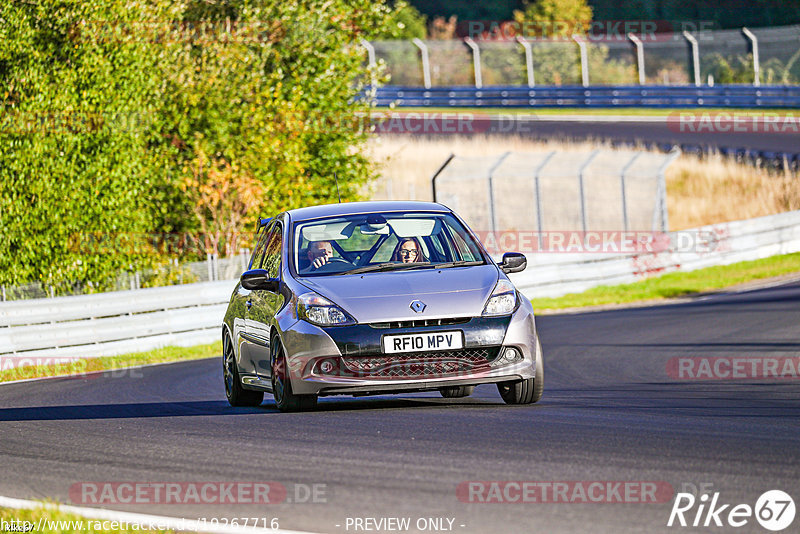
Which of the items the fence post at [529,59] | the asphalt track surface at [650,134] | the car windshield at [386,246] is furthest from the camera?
the fence post at [529,59]

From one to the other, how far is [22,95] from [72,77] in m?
0.93

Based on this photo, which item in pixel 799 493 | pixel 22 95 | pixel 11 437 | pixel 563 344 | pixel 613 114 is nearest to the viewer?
pixel 799 493

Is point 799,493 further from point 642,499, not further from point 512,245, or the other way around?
point 512,245

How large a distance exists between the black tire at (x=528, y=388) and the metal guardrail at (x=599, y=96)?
35857 millimetres

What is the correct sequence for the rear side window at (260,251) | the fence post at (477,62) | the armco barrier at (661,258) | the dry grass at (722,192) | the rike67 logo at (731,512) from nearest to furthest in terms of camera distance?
the rike67 logo at (731,512), the rear side window at (260,251), the armco barrier at (661,258), the dry grass at (722,192), the fence post at (477,62)

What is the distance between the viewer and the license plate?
9.12m

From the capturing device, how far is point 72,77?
23.5 meters

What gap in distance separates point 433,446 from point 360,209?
3.47m

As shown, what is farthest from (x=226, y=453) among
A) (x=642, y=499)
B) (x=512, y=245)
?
(x=512, y=245)

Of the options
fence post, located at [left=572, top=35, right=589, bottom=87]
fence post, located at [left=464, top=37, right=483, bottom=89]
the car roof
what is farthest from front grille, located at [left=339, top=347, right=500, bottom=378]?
fence post, located at [left=464, top=37, right=483, bottom=89]

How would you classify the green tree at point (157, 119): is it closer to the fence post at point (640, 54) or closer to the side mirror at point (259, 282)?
the side mirror at point (259, 282)

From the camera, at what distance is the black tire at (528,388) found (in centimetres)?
965

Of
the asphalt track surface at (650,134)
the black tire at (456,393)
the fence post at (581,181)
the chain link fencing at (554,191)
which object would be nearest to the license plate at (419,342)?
the black tire at (456,393)

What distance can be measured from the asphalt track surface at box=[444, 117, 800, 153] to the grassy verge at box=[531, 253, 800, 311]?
1121cm
